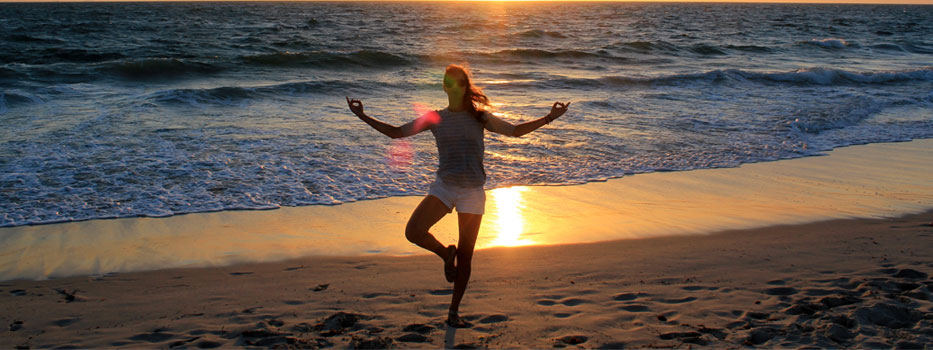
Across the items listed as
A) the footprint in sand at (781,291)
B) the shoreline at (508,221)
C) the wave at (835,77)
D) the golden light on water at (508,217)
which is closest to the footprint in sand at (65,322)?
the shoreline at (508,221)

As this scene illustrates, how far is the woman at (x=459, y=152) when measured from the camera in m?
4.04

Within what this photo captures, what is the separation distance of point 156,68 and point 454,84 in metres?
19.6

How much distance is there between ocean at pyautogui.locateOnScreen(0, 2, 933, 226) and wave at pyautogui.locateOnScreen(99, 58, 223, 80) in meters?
0.09

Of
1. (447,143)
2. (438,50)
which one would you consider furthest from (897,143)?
(438,50)

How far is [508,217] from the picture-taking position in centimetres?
709

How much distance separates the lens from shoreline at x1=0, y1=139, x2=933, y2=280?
19.5ft

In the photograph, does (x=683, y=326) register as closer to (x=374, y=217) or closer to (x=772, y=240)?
(x=772, y=240)

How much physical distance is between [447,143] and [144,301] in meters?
2.42

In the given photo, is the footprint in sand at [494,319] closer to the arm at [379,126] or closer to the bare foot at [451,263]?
the bare foot at [451,263]

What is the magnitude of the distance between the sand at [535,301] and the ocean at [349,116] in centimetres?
245

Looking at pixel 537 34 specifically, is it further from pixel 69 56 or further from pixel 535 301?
pixel 535 301

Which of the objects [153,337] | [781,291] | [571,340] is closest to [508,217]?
[781,291]

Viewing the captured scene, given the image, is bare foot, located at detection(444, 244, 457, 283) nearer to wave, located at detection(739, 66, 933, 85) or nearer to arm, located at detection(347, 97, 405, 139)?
arm, located at detection(347, 97, 405, 139)

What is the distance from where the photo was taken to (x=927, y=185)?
28.2ft
